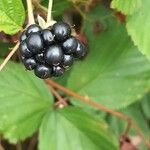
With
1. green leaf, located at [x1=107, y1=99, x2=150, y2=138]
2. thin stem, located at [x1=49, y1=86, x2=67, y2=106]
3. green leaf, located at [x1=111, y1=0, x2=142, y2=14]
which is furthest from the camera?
green leaf, located at [x1=107, y1=99, x2=150, y2=138]

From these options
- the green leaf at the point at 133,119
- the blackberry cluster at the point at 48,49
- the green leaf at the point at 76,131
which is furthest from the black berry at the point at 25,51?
the green leaf at the point at 133,119

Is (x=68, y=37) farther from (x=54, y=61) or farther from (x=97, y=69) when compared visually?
(x=97, y=69)

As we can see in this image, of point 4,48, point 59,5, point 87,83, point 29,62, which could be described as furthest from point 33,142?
point 29,62

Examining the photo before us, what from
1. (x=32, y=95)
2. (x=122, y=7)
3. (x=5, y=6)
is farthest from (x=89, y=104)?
(x=5, y=6)

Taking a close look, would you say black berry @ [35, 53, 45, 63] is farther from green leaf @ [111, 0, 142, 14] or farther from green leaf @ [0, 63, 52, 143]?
green leaf @ [0, 63, 52, 143]

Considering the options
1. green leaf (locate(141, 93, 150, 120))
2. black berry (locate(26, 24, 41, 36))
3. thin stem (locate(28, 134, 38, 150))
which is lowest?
green leaf (locate(141, 93, 150, 120))

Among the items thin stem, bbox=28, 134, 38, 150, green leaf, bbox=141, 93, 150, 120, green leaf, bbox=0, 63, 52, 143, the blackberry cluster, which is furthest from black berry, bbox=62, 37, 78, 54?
green leaf, bbox=141, 93, 150, 120

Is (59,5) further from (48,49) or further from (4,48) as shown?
(48,49)
